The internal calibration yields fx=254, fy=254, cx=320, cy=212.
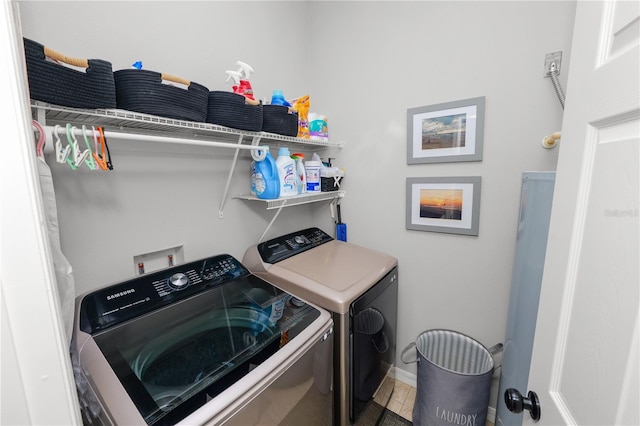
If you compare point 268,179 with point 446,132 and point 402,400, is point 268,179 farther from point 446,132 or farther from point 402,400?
point 402,400

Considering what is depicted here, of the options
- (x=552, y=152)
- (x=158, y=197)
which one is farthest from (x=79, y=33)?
(x=552, y=152)

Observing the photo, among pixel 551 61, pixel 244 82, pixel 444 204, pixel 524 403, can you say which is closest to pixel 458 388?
pixel 524 403

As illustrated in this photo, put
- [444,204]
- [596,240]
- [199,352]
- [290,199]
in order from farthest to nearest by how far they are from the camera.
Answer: [444,204] < [290,199] < [199,352] < [596,240]

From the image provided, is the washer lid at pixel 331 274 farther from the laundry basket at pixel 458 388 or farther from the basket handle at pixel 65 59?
the basket handle at pixel 65 59

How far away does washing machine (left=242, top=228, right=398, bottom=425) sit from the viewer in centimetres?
131

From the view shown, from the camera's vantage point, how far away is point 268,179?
4.92 ft

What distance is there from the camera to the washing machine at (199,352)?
0.76 metres

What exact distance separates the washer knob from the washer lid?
1.40 feet

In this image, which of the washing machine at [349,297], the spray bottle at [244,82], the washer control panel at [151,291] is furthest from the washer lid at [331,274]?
the spray bottle at [244,82]

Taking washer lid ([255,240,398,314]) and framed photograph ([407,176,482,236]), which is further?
framed photograph ([407,176,482,236])

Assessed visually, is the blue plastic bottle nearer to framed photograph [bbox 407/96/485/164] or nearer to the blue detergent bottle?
the blue detergent bottle

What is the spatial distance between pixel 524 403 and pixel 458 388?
88 cm

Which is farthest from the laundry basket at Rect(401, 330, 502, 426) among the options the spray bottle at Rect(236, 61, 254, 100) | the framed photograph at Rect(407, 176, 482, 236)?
the spray bottle at Rect(236, 61, 254, 100)

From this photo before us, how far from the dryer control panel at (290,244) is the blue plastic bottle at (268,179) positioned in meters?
0.36
